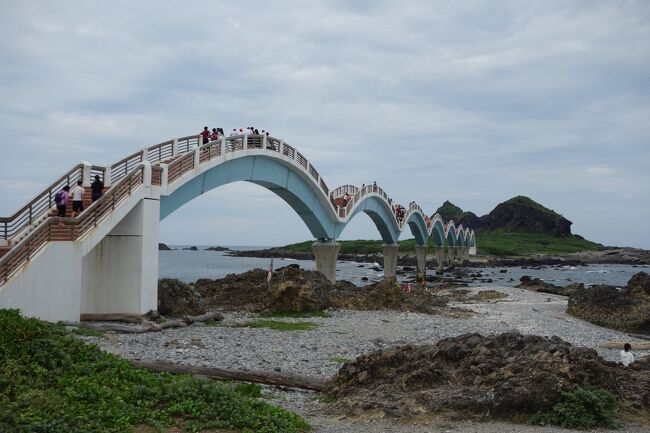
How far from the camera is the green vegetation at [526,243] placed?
146m

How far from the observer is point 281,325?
21.7 m

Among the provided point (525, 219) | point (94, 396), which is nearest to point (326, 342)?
point (94, 396)

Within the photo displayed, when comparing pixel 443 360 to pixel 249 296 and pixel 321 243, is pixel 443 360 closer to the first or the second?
pixel 249 296

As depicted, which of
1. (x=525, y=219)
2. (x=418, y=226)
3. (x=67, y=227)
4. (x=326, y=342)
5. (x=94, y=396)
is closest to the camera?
(x=94, y=396)

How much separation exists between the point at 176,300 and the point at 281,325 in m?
4.15

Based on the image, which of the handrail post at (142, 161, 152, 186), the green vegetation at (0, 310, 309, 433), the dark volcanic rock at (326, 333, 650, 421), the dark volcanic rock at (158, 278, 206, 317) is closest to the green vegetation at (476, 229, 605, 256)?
the dark volcanic rock at (158, 278, 206, 317)

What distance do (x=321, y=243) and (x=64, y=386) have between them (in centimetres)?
3594

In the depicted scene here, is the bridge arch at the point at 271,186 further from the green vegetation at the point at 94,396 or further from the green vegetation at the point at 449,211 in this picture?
the green vegetation at the point at 449,211

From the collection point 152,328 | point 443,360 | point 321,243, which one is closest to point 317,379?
point 443,360

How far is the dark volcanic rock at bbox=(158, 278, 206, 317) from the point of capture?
2222 centimetres

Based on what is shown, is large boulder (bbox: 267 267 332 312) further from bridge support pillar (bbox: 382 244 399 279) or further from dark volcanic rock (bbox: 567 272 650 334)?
bridge support pillar (bbox: 382 244 399 279)

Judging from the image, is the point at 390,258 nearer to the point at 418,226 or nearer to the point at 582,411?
the point at 418,226

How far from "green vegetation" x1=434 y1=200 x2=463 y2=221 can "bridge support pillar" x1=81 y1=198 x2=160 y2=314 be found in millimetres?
171631

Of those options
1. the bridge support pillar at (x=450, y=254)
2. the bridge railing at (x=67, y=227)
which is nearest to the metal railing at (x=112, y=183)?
the bridge railing at (x=67, y=227)
